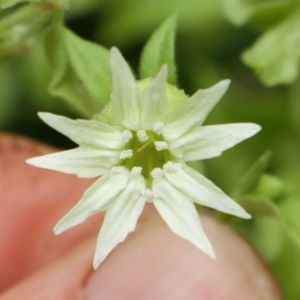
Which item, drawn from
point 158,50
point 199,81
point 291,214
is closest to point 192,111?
point 158,50

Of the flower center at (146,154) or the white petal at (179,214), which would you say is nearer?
the white petal at (179,214)

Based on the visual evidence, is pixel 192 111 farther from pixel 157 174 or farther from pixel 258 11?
pixel 258 11

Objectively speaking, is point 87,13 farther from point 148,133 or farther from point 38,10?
point 148,133

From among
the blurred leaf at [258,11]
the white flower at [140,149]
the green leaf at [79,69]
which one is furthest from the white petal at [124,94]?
the blurred leaf at [258,11]

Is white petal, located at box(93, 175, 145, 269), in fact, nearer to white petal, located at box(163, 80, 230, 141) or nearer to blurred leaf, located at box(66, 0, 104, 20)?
white petal, located at box(163, 80, 230, 141)

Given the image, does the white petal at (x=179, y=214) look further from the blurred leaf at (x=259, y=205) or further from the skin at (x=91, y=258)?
the skin at (x=91, y=258)

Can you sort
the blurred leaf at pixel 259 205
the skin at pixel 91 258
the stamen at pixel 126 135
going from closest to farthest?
the stamen at pixel 126 135
the blurred leaf at pixel 259 205
the skin at pixel 91 258
